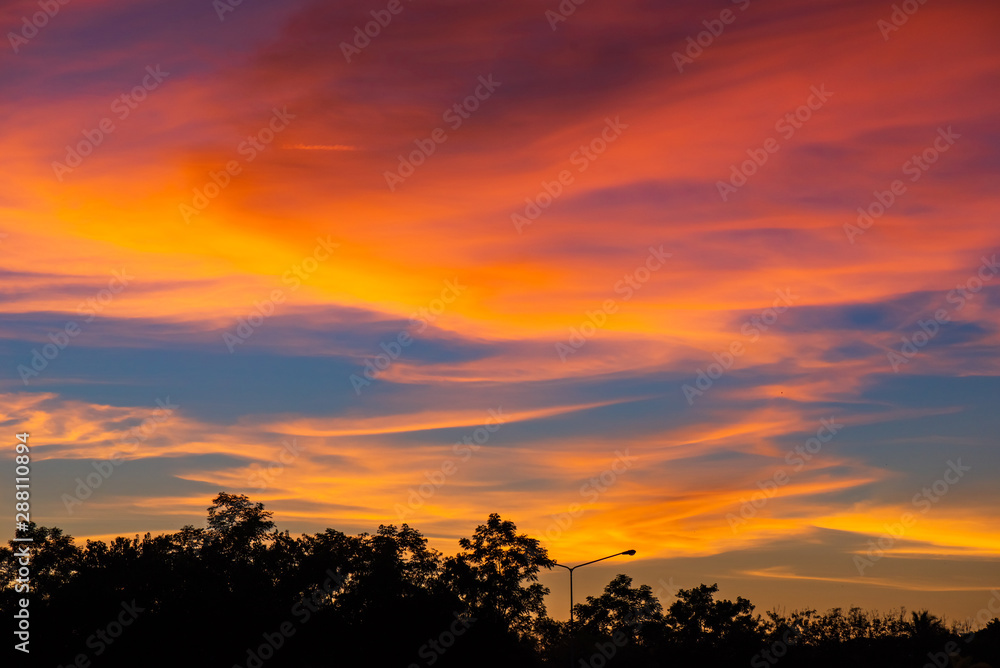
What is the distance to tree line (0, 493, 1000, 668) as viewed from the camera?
190 feet

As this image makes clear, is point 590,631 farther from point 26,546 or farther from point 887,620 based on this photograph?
point 26,546

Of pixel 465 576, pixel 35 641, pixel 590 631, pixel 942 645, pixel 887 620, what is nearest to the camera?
pixel 35 641

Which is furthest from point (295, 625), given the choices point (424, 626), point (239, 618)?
point (424, 626)

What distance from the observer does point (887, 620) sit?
104 meters

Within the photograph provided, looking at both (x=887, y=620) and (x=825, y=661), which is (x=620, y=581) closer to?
(x=887, y=620)

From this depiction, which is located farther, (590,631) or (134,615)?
(590,631)

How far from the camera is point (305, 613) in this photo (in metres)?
65.1

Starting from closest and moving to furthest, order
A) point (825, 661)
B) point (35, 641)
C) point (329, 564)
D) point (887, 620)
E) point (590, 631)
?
point (35, 641) → point (825, 661) → point (329, 564) → point (887, 620) → point (590, 631)

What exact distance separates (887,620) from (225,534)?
67387 mm

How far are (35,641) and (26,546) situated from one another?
19.5 meters

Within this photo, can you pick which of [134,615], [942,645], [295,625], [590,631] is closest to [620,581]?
[590,631]

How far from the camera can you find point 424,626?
63.0 metres

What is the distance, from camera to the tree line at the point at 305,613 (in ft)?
190

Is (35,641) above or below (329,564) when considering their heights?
below
